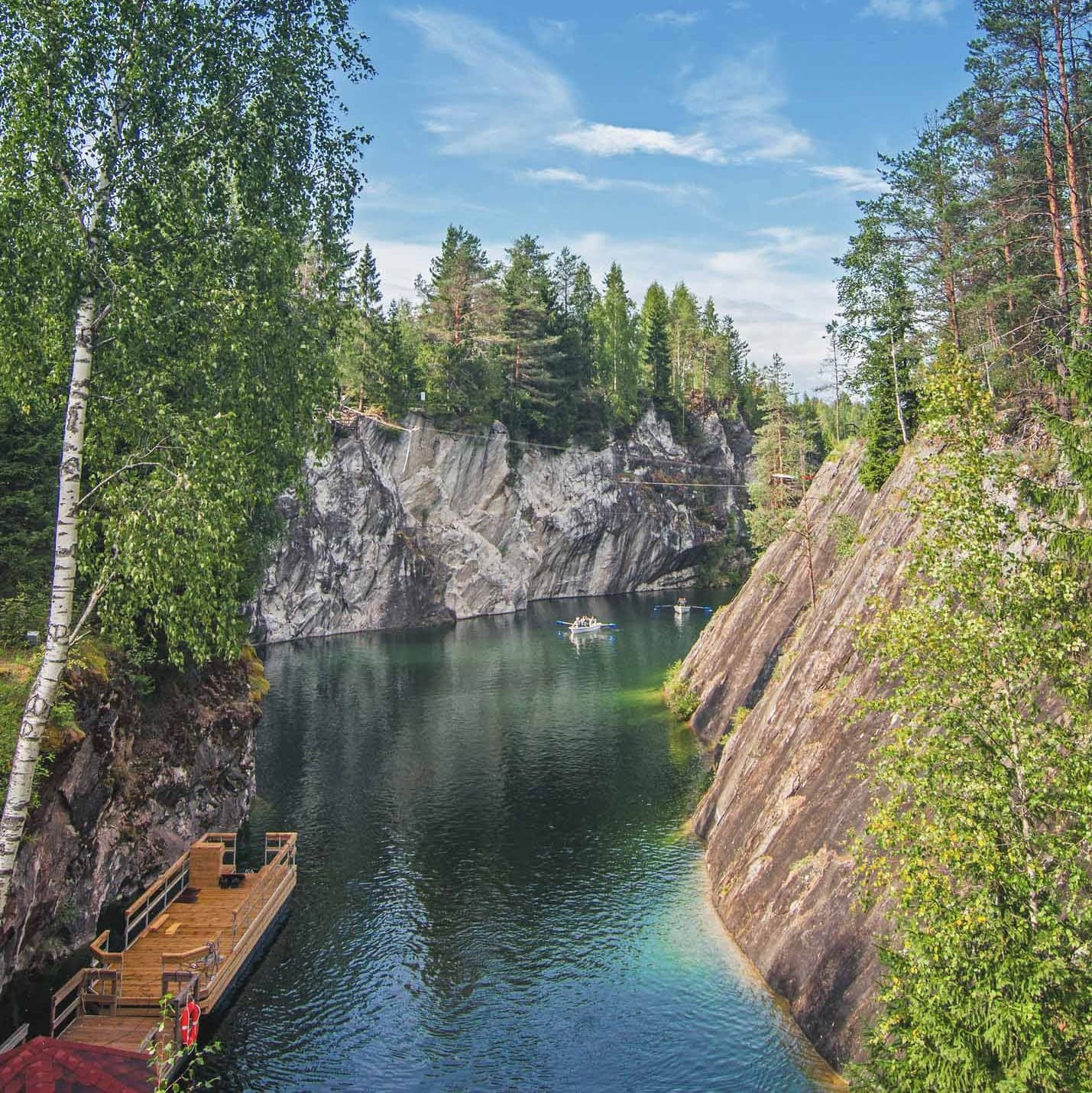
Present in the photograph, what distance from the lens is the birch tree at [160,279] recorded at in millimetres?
13133

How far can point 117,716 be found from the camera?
2317 cm

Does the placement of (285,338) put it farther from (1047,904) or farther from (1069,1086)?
(1069,1086)

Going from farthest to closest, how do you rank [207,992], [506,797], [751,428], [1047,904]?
[751,428]
[506,797]
[207,992]
[1047,904]

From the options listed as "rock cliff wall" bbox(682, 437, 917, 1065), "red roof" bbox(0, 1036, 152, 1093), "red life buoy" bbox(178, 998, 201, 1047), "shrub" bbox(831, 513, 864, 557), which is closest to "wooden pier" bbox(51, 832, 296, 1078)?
"red life buoy" bbox(178, 998, 201, 1047)

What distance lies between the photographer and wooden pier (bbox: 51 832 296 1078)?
59.3 ft

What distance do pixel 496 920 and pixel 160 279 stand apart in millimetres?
18955

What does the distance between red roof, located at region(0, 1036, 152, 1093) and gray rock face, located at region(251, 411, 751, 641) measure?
55781mm

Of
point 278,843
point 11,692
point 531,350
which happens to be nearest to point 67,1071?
point 11,692

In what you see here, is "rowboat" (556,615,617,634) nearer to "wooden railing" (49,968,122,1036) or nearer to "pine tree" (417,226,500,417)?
"pine tree" (417,226,500,417)

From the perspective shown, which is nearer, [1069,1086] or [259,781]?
[1069,1086]

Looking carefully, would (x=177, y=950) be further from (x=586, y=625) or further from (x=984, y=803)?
(x=586, y=625)

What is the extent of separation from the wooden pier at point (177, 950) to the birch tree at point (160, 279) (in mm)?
7469

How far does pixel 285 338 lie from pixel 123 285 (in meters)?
2.86

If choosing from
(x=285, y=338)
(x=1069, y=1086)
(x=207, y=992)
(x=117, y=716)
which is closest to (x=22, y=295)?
(x=285, y=338)
